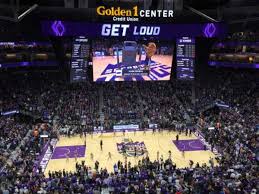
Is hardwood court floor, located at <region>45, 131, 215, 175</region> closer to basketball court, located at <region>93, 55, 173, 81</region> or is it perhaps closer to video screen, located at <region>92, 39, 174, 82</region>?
video screen, located at <region>92, 39, 174, 82</region>

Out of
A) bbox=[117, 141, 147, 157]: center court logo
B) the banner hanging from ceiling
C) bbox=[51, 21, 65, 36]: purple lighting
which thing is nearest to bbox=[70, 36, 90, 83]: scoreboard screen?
the banner hanging from ceiling

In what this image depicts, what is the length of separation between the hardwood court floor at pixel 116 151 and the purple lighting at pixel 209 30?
11.1m

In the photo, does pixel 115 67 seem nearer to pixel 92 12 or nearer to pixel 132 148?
pixel 92 12

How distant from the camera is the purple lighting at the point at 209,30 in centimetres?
3802

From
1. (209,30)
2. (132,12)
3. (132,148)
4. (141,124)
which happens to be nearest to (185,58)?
(209,30)

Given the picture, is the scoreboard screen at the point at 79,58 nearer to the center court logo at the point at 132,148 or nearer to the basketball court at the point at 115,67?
the basketball court at the point at 115,67

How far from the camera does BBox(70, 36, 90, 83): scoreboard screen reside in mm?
37375

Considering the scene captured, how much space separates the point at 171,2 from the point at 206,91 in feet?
38.4

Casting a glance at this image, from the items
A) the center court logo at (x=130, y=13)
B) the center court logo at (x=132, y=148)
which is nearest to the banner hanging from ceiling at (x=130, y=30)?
the center court logo at (x=130, y=13)

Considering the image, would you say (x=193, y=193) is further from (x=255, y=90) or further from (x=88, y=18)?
(x=255, y=90)

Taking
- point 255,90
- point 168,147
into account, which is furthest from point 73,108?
point 255,90

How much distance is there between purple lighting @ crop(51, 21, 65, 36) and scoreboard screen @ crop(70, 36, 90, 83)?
1658 mm

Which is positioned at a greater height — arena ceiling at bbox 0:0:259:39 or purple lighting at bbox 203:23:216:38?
arena ceiling at bbox 0:0:259:39

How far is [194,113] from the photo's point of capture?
3941 cm
